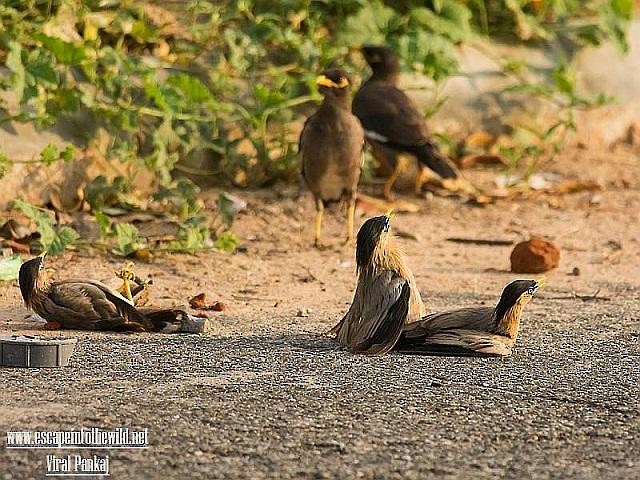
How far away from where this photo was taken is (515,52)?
Result: 10.6 m

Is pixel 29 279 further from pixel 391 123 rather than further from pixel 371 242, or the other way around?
pixel 391 123

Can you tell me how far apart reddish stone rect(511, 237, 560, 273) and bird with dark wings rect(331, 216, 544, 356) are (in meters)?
1.90

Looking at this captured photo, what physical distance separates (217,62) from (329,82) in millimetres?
1165

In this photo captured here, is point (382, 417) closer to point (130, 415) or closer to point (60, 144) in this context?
point (130, 415)

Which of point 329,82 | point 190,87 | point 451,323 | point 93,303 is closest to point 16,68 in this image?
point 190,87

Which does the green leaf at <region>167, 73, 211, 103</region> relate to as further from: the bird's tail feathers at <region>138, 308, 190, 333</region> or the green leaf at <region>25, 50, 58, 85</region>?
the bird's tail feathers at <region>138, 308, 190, 333</region>

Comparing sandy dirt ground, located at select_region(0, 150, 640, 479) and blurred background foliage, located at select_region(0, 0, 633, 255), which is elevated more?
blurred background foliage, located at select_region(0, 0, 633, 255)

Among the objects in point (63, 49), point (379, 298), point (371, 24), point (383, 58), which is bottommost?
point (379, 298)

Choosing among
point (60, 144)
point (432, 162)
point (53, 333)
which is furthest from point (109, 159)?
point (53, 333)

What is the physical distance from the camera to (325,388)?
178 inches

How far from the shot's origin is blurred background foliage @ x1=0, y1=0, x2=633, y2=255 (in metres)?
7.85

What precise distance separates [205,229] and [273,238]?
724 millimetres

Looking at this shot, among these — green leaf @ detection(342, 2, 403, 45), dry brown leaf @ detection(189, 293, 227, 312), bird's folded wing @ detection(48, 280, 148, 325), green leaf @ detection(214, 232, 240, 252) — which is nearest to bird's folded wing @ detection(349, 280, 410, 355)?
bird's folded wing @ detection(48, 280, 148, 325)

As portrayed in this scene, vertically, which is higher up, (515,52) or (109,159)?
(515,52)
